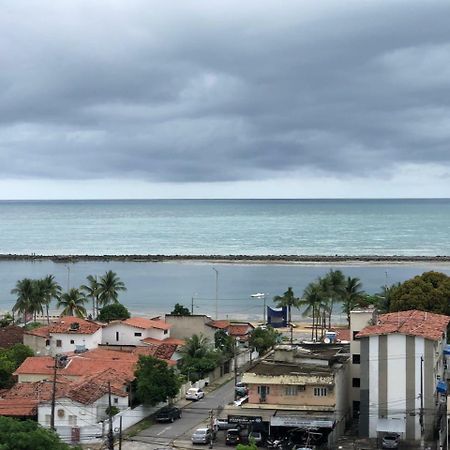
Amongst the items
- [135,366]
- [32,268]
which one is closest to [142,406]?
[135,366]

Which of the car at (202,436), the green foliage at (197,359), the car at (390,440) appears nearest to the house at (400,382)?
the car at (390,440)

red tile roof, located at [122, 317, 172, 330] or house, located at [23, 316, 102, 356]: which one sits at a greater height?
red tile roof, located at [122, 317, 172, 330]

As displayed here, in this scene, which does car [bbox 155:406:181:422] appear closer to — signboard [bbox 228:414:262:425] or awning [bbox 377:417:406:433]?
signboard [bbox 228:414:262:425]

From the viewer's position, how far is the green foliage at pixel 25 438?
101ft

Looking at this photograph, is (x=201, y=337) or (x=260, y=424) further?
(x=201, y=337)

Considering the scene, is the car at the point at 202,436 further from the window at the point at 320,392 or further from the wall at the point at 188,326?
the wall at the point at 188,326

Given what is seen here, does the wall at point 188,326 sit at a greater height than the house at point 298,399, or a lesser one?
greater

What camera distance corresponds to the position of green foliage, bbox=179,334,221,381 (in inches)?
2357

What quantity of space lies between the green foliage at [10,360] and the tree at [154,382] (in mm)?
10107

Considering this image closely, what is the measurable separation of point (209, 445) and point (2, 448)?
1566 centimetres

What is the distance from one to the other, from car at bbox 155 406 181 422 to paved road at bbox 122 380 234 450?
0.31 metres

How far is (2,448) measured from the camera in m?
30.2

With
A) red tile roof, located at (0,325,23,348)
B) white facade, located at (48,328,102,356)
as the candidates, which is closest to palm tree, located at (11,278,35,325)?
red tile roof, located at (0,325,23,348)

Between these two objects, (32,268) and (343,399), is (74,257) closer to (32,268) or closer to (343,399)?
(32,268)
